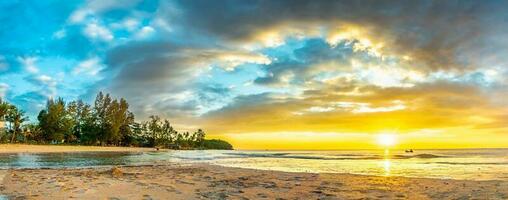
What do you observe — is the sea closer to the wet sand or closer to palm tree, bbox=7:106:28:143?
the wet sand

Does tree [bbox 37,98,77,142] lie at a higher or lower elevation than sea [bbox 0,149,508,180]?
higher

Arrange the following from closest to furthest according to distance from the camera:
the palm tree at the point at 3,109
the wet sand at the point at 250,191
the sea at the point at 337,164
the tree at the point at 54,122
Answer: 1. the wet sand at the point at 250,191
2. the sea at the point at 337,164
3. the palm tree at the point at 3,109
4. the tree at the point at 54,122

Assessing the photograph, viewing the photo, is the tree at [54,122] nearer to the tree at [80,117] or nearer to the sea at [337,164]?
the tree at [80,117]

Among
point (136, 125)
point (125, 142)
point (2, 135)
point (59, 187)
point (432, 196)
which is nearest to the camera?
point (432, 196)

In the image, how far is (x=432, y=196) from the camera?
1638cm

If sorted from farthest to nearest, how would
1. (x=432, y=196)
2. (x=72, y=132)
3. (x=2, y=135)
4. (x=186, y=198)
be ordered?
(x=72, y=132) < (x=2, y=135) < (x=432, y=196) < (x=186, y=198)

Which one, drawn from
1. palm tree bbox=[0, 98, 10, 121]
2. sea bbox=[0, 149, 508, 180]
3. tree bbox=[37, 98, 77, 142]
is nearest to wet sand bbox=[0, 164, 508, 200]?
sea bbox=[0, 149, 508, 180]

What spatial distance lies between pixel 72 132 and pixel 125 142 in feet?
93.6

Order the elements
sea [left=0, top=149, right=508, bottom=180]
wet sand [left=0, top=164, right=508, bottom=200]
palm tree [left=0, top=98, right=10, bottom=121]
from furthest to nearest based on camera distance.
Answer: palm tree [left=0, top=98, right=10, bottom=121] < sea [left=0, top=149, right=508, bottom=180] < wet sand [left=0, top=164, right=508, bottom=200]

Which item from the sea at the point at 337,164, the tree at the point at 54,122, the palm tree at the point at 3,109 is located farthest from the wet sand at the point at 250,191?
the tree at the point at 54,122

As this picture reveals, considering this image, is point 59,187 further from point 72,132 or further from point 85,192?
point 72,132

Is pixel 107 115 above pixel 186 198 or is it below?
above

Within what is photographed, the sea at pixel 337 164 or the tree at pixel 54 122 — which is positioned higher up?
the tree at pixel 54 122

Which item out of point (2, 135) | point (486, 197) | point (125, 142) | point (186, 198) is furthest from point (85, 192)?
point (125, 142)
